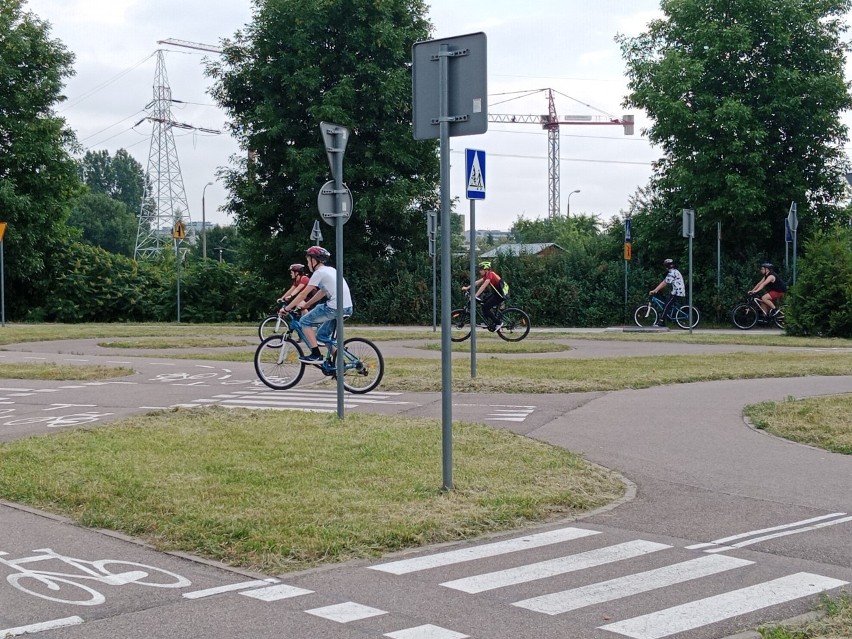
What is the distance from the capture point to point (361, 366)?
1358 centimetres

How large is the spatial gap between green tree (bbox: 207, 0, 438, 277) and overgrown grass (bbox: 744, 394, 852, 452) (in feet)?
80.4

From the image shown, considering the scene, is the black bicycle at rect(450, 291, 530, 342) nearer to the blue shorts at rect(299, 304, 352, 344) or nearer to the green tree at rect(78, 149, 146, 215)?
the blue shorts at rect(299, 304, 352, 344)

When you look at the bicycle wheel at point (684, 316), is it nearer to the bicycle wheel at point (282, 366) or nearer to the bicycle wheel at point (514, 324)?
the bicycle wheel at point (514, 324)

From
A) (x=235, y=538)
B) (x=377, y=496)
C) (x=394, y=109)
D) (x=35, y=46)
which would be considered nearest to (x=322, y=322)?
(x=377, y=496)

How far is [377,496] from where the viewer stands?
6980 mm

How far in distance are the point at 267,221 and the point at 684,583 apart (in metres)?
33.5

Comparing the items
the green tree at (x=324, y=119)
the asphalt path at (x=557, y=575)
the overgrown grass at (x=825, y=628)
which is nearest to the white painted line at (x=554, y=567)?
the asphalt path at (x=557, y=575)

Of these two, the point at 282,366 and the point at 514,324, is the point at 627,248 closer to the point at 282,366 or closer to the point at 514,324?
the point at 514,324

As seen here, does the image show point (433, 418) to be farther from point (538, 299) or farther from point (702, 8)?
point (702, 8)

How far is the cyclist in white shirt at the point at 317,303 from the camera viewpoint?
13359mm

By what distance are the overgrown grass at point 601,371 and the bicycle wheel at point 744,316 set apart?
35.9 feet

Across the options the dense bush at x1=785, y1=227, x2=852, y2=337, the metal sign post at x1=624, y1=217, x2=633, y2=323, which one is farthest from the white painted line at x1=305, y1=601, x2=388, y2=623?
the metal sign post at x1=624, y1=217, x2=633, y2=323

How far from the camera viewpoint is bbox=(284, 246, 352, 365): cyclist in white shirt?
13.4m

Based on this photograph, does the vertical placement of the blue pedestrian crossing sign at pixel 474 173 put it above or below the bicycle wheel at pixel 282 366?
above
